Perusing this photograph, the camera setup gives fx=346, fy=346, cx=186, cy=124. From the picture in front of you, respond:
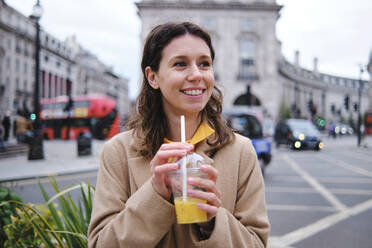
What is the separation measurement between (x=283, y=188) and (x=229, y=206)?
22.6 feet

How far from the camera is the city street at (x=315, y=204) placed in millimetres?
4277

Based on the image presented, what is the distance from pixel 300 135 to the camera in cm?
1995

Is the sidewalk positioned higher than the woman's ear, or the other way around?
the woman's ear

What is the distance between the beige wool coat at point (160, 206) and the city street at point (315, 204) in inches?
31.9

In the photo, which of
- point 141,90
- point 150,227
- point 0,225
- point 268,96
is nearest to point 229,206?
point 150,227

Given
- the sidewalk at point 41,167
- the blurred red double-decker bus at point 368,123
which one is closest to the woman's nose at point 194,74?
the sidewalk at point 41,167

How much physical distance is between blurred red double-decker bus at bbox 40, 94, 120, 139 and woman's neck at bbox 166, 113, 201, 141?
26.0 m

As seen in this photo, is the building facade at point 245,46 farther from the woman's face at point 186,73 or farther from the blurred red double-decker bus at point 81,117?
the woman's face at point 186,73

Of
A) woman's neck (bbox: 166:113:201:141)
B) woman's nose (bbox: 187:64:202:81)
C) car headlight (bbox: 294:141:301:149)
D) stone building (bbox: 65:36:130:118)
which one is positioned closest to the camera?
woman's nose (bbox: 187:64:202:81)

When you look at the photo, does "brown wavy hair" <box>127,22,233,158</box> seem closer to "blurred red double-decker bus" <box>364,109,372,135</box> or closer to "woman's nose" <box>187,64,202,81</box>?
"woman's nose" <box>187,64,202,81</box>

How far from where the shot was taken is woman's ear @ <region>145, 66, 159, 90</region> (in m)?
1.66

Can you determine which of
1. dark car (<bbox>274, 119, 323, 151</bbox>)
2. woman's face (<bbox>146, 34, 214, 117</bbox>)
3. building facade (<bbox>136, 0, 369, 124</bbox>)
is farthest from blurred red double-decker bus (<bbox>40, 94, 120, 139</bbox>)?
woman's face (<bbox>146, 34, 214, 117</bbox>)

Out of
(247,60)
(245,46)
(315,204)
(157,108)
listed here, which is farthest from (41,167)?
(245,46)

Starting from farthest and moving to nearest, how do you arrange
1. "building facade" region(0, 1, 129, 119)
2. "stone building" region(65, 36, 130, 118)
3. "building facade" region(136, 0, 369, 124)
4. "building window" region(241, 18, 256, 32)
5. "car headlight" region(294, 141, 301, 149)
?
"stone building" region(65, 36, 130, 118)
"building facade" region(0, 1, 129, 119)
"building window" region(241, 18, 256, 32)
"building facade" region(136, 0, 369, 124)
"car headlight" region(294, 141, 301, 149)
